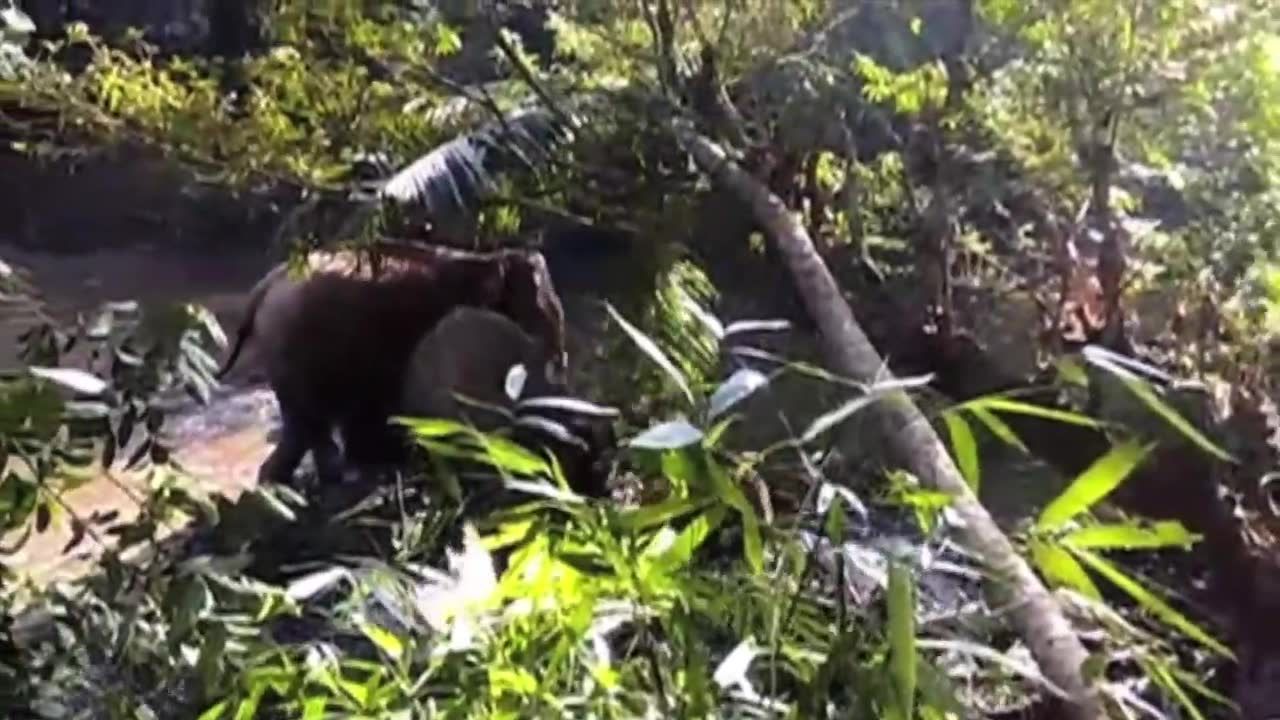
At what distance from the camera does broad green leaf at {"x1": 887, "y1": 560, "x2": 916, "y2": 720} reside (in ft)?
2.61

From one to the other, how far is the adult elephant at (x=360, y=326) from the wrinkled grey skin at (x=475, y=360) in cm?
2

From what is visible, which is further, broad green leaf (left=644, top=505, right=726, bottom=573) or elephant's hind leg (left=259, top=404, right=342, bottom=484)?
elephant's hind leg (left=259, top=404, right=342, bottom=484)

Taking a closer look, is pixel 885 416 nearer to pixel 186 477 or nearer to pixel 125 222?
pixel 186 477

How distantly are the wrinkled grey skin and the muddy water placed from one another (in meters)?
0.29

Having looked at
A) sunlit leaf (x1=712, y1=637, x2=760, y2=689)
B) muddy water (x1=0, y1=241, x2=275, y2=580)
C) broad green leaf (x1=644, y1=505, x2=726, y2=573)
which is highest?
broad green leaf (x1=644, y1=505, x2=726, y2=573)

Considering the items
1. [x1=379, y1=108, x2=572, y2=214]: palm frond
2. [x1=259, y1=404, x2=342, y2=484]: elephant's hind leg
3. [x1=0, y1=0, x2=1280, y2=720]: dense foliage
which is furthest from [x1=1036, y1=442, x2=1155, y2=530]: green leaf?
[x1=259, y1=404, x2=342, y2=484]: elephant's hind leg

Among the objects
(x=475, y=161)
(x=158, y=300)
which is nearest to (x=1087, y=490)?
(x=475, y=161)

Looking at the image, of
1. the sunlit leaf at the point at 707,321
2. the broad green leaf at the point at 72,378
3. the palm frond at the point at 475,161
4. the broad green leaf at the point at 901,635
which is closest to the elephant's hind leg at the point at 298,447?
the palm frond at the point at 475,161

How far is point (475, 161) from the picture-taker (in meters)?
1.80

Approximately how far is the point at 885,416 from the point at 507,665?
403mm

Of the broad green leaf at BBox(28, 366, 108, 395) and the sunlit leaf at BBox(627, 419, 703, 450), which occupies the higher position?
the sunlit leaf at BBox(627, 419, 703, 450)

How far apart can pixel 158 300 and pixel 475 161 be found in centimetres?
40

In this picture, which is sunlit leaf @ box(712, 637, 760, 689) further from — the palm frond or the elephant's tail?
the elephant's tail

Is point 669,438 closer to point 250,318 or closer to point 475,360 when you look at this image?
point 475,360
